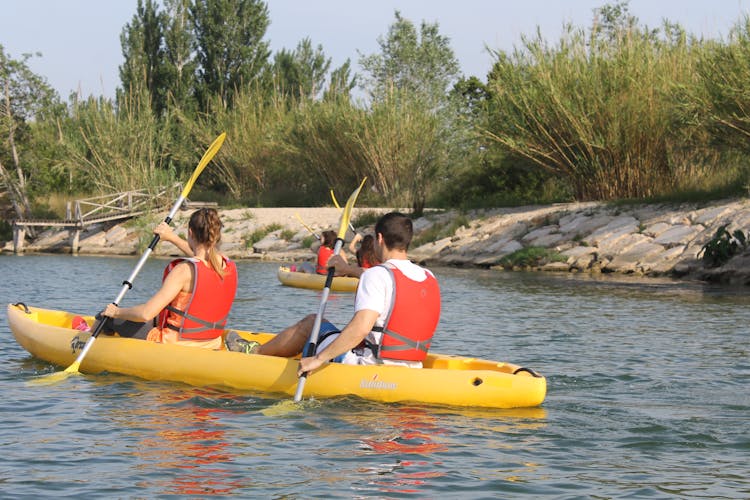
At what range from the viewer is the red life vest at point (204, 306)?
736 centimetres

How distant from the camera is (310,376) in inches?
278

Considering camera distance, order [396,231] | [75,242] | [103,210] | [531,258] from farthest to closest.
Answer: [103,210]
[75,242]
[531,258]
[396,231]

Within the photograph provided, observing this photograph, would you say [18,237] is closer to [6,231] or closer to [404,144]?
[6,231]

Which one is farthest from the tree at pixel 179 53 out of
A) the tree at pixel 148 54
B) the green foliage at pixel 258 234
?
the green foliage at pixel 258 234

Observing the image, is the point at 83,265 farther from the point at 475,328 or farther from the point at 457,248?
the point at 475,328

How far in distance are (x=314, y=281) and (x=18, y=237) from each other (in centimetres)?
1408

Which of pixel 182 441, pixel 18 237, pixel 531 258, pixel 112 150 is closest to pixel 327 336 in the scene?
pixel 182 441

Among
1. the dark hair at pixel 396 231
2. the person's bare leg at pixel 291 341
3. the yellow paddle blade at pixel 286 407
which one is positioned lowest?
the yellow paddle blade at pixel 286 407

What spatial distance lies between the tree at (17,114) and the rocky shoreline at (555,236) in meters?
3.48

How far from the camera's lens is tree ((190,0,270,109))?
40.4m

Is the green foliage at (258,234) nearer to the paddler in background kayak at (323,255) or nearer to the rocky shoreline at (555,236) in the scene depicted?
the rocky shoreline at (555,236)

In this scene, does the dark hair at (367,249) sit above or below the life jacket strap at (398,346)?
above

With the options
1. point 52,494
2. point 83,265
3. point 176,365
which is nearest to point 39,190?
point 83,265

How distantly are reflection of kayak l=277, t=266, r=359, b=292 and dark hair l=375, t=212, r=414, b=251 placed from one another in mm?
9834
